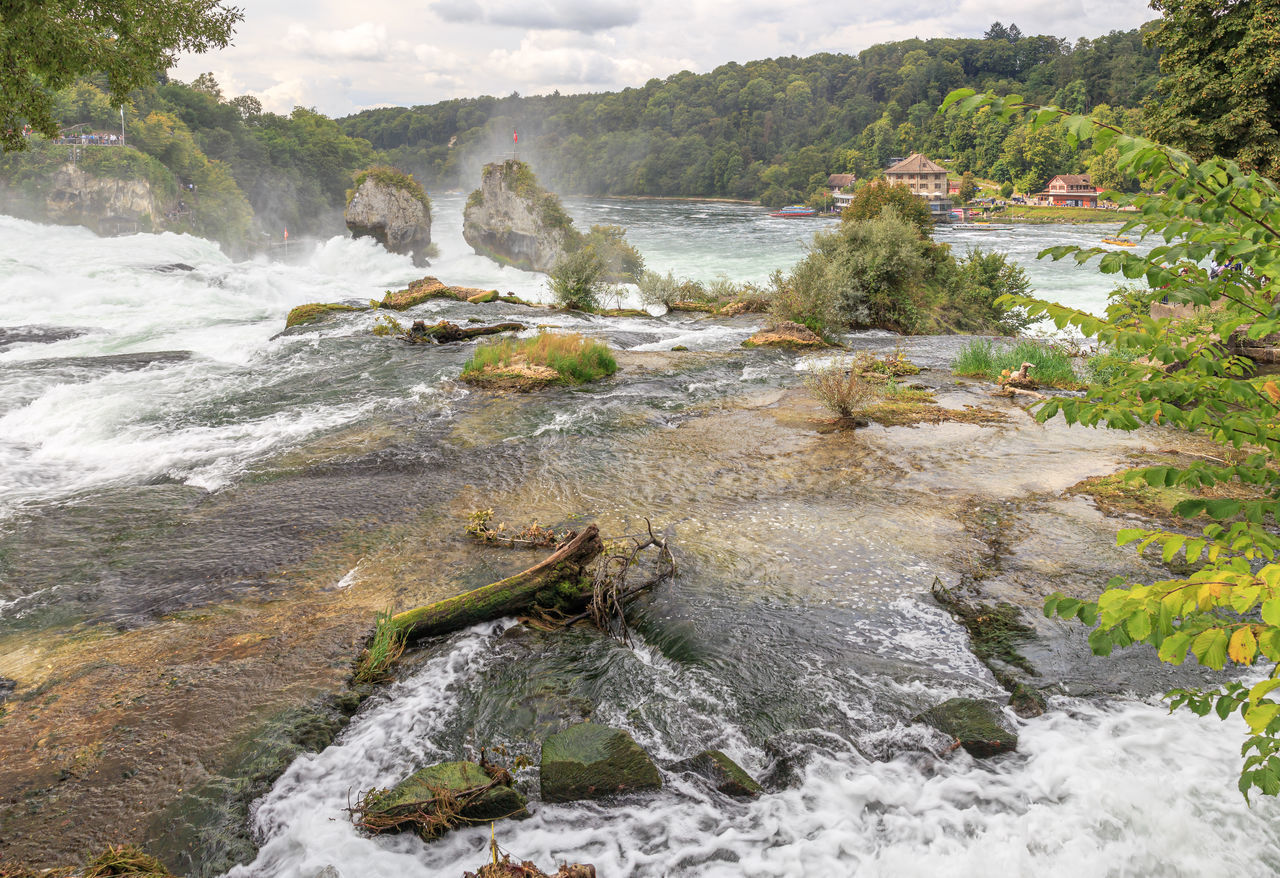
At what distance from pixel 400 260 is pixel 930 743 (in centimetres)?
6506

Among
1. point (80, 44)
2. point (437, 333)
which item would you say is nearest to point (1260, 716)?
point (80, 44)

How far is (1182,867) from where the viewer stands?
369 cm

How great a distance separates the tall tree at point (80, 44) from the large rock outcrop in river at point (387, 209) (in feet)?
169

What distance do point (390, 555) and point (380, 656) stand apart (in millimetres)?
2023

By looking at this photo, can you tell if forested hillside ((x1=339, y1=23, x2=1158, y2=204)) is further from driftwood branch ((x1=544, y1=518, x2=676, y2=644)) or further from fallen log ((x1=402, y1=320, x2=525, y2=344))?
driftwood branch ((x1=544, y1=518, x2=676, y2=644))

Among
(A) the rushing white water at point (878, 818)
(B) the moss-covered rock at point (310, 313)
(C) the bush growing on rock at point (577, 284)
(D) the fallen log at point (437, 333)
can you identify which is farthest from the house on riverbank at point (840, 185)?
(A) the rushing white water at point (878, 818)

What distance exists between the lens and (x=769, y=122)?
140875mm

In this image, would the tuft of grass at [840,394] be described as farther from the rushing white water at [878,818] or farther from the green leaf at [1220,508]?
the green leaf at [1220,508]

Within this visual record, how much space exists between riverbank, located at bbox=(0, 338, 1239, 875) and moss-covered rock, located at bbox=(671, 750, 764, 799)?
1.22 m

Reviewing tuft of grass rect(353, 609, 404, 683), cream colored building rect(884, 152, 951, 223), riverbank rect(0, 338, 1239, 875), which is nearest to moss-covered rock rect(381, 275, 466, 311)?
riverbank rect(0, 338, 1239, 875)

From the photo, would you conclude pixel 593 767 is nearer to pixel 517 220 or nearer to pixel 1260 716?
pixel 1260 716

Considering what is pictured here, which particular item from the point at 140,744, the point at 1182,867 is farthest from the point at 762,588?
the point at 140,744

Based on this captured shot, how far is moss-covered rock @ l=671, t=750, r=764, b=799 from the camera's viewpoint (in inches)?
167

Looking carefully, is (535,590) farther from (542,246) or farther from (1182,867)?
(542,246)
